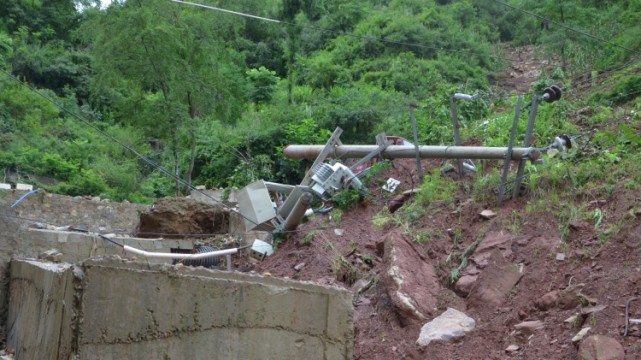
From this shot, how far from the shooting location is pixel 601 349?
8.45 metres

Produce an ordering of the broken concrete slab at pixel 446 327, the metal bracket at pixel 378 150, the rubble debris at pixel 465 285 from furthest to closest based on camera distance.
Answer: the metal bracket at pixel 378 150, the rubble debris at pixel 465 285, the broken concrete slab at pixel 446 327

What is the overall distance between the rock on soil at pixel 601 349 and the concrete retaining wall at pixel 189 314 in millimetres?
2932

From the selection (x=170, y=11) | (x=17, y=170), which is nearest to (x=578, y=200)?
(x=170, y=11)

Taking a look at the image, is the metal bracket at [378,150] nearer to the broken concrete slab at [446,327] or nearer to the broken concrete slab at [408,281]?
the broken concrete slab at [408,281]

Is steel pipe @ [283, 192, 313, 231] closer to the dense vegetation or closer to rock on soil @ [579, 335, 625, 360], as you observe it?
the dense vegetation

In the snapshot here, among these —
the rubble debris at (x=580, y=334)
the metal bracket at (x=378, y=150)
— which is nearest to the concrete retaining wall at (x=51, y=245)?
the metal bracket at (x=378, y=150)

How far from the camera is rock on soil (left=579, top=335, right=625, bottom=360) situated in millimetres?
8391

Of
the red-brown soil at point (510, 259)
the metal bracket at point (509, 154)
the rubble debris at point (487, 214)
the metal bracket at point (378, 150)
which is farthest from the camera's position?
the metal bracket at point (378, 150)

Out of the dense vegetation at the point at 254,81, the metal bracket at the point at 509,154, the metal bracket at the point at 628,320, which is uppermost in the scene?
the metal bracket at the point at 509,154

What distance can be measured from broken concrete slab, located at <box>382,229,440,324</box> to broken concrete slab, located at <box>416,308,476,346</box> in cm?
24

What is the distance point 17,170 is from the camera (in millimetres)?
20828

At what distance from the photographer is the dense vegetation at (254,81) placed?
1748 cm

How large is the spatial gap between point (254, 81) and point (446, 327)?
1701 centimetres

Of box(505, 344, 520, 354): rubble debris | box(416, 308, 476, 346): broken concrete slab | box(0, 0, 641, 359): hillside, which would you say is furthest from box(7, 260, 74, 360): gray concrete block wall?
box(505, 344, 520, 354): rubble debris
